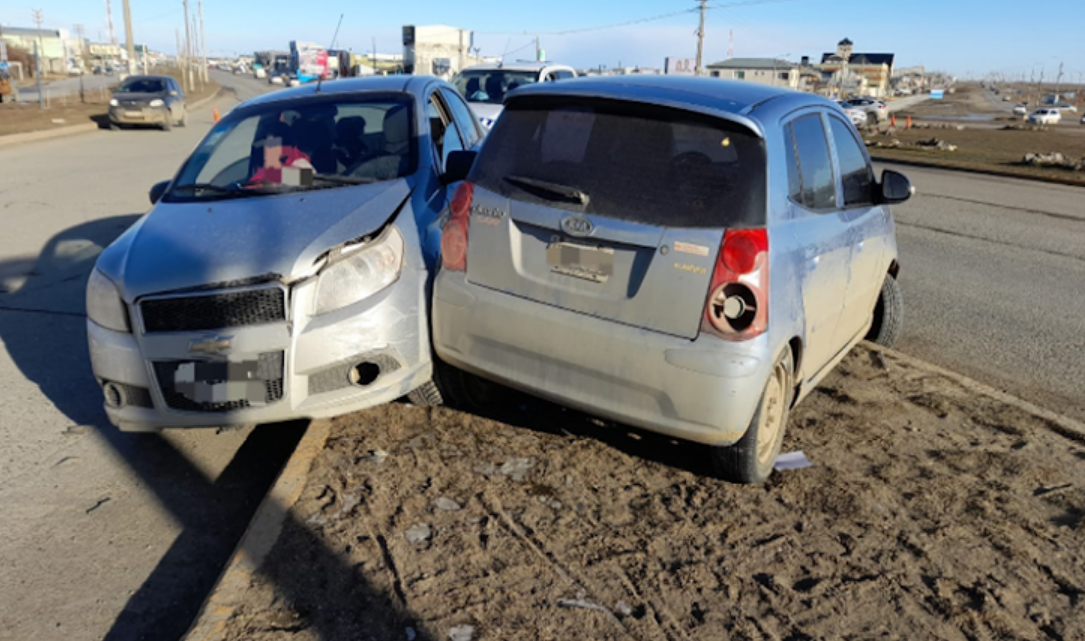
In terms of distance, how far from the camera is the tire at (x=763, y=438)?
12.5ft

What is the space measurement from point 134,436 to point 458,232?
2.17 meters

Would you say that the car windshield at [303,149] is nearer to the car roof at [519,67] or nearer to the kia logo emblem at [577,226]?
the kia logo emblem at [577,226]

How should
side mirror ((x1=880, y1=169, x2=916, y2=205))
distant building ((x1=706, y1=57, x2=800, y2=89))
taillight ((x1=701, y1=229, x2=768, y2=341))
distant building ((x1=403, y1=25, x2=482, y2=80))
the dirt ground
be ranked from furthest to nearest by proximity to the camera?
distant building ((x1=706, y1=57, x2=800, y2=89))
distant building ((x1=403, y1=25, x2=482, y2=80))
side mirror ((x1=880, y1=169, x2=916, y2=205))
taillight ((x1=701, y1=229, x2=768, y2=341))
the dirt ground

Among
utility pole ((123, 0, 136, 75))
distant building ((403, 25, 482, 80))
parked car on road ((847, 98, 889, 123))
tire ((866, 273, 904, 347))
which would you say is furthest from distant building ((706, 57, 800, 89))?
tire ((866, 273, 904, 347))

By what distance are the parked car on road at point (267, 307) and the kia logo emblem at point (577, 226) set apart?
95cm

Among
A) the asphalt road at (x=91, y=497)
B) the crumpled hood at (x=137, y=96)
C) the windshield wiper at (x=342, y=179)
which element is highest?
the windshield wiper at (x=342, y=179)

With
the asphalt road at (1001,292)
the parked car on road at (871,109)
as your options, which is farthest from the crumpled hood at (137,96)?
the parked car on road at (871,109)

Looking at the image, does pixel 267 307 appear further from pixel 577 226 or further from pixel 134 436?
pixel 577 226

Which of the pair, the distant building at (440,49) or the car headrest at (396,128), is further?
the distant building at (440,49)

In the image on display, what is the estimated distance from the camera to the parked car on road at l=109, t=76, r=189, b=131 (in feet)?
84.8

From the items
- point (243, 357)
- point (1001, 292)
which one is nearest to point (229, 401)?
point (243, 357)

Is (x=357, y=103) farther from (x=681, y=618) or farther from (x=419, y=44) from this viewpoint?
(x=419, y=44)

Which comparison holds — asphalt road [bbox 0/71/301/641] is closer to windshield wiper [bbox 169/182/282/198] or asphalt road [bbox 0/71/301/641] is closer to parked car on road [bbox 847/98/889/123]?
windshield wiper [bbox 169/182/282/198]

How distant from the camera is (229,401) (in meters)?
4.03
